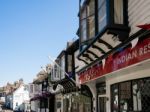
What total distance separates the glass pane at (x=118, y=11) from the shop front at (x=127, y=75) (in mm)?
1441

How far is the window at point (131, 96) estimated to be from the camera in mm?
9688

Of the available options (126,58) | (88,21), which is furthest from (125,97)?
(88,21)

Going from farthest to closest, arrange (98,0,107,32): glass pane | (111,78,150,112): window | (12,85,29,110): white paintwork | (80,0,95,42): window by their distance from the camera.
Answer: (12,85,29,110): white paintwork, (80,0,95,42): window, (98,0,107,32): glass pane, (111,78,150,112): window

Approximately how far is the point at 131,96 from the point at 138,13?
259cm

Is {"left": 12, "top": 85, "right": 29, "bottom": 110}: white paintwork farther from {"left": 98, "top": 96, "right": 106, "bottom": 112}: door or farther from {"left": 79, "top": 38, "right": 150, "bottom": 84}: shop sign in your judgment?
{"left": 79, "top": 38, "right": 150, "bottom": 84}: shop sign

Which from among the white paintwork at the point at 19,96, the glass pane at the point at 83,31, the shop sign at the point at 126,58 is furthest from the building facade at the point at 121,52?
the white paintwork at the point at 19,96

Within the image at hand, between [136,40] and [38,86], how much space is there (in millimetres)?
47308

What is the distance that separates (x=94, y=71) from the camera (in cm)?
1240

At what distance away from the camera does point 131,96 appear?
35.3 ft

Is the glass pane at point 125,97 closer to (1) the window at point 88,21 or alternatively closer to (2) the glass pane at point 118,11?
(2) the glass pane at point 118,11

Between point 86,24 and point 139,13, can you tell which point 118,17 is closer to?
point 139,13

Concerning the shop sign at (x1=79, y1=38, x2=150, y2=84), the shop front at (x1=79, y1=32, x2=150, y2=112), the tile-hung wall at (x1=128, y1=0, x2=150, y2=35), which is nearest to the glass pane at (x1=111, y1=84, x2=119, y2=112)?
the shop front at (x1=79, y1=32, x2=150, y2=112)

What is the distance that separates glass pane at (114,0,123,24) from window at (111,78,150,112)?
2.03m

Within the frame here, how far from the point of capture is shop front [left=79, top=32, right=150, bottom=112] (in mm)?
7637
